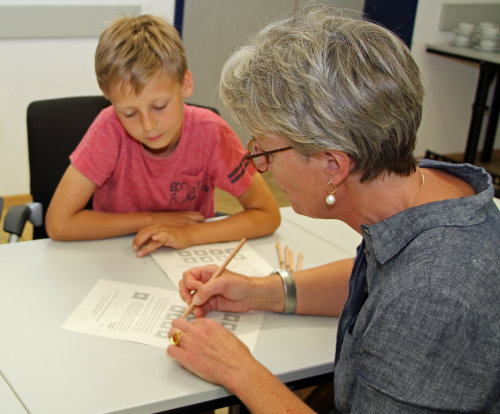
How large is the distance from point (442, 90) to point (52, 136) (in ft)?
11.8

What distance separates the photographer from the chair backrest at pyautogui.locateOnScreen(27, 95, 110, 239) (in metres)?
1.83

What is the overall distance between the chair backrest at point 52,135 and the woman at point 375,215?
3.03ft

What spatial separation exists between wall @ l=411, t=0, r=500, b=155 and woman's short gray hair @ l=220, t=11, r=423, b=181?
146 inches

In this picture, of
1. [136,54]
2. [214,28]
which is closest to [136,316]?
[136,54]

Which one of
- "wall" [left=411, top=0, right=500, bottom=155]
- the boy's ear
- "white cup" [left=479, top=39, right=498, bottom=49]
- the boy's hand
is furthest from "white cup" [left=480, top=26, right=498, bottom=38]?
the boy's hand

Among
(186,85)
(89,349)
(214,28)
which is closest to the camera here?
(89,349)

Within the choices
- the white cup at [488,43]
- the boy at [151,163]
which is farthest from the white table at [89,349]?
the white cup at [488,43]

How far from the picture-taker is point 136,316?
1270 millimetres

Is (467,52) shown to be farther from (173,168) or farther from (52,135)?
(52,135)

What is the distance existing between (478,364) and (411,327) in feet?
0.35

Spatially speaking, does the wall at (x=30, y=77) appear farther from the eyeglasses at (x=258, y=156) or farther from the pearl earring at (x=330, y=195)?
the pearl earring at (x=330, y=195)

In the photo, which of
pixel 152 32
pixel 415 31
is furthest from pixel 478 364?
pixel 415 31

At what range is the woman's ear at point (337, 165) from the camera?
38.3 inches

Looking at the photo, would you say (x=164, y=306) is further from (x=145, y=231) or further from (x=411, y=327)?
(x=411, y=327)
